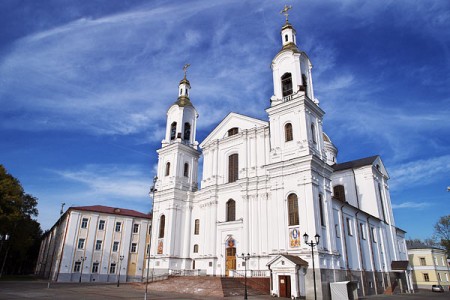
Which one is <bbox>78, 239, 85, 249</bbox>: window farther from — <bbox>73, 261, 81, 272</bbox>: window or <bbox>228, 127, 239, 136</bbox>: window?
<bbox>228, 127, 239, 136</bbox>: window

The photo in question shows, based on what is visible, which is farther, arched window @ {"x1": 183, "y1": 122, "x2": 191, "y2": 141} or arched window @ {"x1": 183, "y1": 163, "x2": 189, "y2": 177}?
arched window @ {"x1": 183, "y1": 122, "x2": 191, "y2": 141}

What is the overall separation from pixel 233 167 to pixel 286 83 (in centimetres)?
999

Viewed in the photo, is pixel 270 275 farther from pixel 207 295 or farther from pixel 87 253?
pixel 87 253

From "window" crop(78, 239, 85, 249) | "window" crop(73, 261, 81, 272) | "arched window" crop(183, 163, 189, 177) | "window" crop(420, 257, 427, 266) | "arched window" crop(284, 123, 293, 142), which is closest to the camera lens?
"arched window" crop(284, 123, 293, 142)

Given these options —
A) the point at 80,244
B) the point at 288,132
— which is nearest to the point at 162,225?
the point at 80,244

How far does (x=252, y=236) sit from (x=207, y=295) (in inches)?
292

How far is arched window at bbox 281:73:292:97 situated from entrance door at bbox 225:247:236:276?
15.3m

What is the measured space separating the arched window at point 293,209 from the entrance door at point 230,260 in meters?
7.63

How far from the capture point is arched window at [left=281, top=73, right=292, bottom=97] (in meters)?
29.8

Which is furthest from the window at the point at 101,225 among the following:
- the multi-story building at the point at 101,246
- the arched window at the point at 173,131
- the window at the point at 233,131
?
the window at the point at 233,131

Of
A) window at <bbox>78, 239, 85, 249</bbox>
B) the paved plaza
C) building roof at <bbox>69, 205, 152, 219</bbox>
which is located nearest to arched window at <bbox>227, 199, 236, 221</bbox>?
the paved plaza

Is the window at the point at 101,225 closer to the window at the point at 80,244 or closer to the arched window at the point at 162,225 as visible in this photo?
the window at the point at 80,244

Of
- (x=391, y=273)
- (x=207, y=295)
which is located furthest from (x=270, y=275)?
(x=391, y=273)

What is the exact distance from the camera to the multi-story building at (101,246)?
1533 inches
